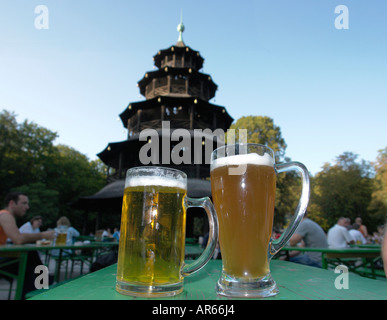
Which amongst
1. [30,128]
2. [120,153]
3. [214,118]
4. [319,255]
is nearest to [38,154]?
[30,128]

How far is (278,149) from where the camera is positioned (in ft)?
72.9

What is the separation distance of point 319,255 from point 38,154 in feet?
86.7

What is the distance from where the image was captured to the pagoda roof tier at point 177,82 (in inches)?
653

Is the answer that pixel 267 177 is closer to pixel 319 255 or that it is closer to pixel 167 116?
pixel 319 255

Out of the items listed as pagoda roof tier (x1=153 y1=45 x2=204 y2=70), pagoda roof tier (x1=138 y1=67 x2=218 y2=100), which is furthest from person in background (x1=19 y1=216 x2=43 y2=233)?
pagoda roof tier (x1=153 y1=45 x2=204 y2=70)

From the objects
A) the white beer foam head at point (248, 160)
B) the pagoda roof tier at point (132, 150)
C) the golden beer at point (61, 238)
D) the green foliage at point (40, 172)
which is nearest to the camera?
the white beer foam head at point (248, 160)

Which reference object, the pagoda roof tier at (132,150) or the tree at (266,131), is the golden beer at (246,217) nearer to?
the pagoda roof tier at (132,150)

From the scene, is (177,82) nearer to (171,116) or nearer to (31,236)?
(171,116)

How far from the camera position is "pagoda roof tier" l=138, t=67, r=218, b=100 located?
1658 cm

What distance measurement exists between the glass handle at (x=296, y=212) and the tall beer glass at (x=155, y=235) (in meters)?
0.17

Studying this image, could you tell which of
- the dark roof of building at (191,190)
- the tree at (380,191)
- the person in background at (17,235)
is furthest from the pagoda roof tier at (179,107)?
the tree at (380,191)

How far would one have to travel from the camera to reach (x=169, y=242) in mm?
670

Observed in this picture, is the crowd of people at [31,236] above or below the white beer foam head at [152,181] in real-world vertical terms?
below

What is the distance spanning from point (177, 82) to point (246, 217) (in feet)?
56.2
